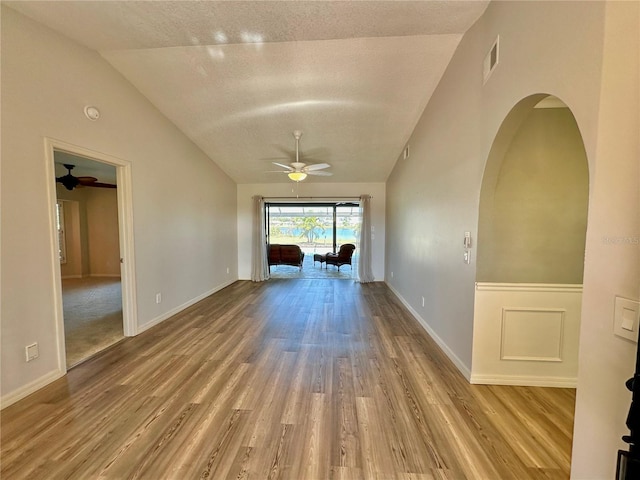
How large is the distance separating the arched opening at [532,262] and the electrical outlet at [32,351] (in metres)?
3.69

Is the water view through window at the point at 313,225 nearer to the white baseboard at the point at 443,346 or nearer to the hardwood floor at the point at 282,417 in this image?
the white baseboard at the point at 443,346

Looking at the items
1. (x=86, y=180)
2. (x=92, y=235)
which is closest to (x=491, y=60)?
(x=86, y=180)

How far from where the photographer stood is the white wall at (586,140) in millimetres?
953

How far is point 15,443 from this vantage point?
1600mm

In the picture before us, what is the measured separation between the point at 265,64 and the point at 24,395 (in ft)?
12.1

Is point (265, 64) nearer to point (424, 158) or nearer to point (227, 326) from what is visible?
point (424, 158)

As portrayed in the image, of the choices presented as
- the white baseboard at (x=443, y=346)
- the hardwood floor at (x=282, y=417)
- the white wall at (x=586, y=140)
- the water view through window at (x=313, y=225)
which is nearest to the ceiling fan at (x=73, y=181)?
the hardwood floor at (x=282, y=417)

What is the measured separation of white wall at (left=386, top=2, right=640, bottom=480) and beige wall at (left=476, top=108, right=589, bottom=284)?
6.5 inches

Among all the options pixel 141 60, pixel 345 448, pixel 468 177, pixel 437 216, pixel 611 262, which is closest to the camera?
pixel 611 262

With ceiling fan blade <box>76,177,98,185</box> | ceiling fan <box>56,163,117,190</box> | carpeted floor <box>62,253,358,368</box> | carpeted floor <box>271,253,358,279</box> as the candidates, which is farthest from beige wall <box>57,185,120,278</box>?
carpeted floor <box>271,253,358,279</box>

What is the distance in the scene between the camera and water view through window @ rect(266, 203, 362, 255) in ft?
26.1

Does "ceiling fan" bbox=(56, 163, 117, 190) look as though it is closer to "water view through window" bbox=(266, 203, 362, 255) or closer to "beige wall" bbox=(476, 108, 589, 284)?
"water view through window" bbox=(266, 203, 362, 255)

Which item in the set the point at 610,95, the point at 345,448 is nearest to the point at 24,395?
the point at 345,448

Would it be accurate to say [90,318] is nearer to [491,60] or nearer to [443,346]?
[443,346]
